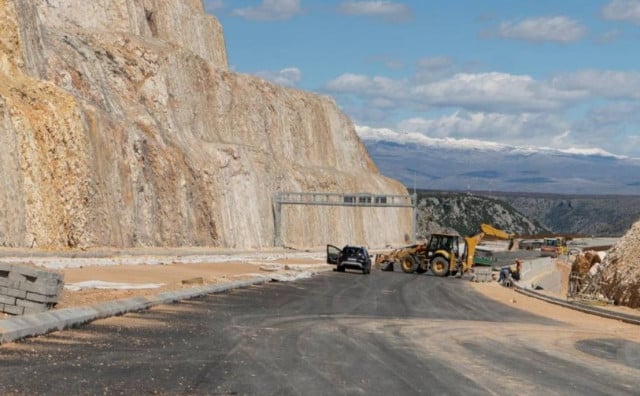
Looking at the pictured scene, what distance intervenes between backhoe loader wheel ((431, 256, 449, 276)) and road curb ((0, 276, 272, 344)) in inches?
1272

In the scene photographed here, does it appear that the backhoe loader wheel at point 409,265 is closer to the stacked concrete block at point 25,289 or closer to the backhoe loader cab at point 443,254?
the backhoe loader cab at point 443,254

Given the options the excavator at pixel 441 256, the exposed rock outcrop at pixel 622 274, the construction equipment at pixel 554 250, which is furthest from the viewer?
the construction equipment at pixel 554 250

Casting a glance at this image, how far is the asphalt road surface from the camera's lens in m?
13.0

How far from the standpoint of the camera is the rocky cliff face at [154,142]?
49750 millimetres

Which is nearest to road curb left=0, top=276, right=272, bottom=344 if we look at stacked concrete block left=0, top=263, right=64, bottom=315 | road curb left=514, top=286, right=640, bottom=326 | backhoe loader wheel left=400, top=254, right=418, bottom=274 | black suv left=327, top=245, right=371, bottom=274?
stacked concrete block left=0, top=263, right=64, bottom=315

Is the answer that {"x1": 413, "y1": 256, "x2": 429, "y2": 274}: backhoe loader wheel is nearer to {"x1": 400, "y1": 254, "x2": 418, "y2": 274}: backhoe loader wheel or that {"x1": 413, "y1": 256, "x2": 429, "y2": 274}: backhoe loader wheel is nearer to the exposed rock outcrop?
{"x1": 400, "y1": 254, "x2": 418, "y2": 274}: backhoe loader wheel

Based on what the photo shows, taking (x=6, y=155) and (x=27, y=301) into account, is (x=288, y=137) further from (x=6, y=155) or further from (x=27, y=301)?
(x=27, y=301)

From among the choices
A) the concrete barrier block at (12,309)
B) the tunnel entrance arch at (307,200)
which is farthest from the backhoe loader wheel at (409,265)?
the concrete barrier block at (12,309)

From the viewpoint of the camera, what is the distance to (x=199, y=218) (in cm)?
8056

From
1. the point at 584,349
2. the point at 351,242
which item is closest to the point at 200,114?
the point at 351,242

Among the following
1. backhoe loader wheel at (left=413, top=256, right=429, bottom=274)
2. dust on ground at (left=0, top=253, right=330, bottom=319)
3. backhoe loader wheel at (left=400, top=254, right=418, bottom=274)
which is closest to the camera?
dust on ground at (left=0, top=253, right=330, bottom=319)

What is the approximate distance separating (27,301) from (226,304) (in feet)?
30.0

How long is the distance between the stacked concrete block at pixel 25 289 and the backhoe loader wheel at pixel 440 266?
41.0 m

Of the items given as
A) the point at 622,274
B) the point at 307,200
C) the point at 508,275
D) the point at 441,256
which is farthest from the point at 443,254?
the point at 307,200
